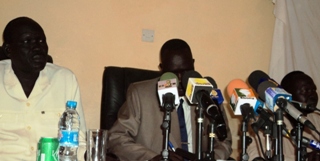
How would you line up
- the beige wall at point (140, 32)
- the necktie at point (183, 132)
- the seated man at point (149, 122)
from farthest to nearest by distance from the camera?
the beige wall at point (140, 32), the necktie at point (183, 132), the seated man at point (149, 122)

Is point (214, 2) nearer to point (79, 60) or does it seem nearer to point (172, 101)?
point (79, 60)

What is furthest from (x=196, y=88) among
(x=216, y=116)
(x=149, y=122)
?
(x=149, y=122)

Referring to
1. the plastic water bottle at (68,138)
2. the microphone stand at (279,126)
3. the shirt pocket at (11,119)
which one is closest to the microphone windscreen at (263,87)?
the microphone stand at (279,126)

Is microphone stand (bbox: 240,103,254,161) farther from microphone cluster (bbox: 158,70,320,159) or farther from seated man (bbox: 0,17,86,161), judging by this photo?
seated man (bbox: 0,17,86,161)

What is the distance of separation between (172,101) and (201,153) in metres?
0.25

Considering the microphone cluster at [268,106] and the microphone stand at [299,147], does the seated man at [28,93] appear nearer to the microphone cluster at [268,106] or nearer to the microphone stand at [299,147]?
the microphone cluster at [268,106]

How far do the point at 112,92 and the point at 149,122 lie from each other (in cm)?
35

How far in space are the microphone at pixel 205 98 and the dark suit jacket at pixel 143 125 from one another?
885mm

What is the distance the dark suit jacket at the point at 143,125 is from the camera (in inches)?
114

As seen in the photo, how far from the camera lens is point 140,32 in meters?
3.88

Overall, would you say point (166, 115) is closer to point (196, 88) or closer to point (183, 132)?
point (196, 88)

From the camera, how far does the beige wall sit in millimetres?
3662

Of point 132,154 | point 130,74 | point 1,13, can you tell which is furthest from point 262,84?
point 1,13

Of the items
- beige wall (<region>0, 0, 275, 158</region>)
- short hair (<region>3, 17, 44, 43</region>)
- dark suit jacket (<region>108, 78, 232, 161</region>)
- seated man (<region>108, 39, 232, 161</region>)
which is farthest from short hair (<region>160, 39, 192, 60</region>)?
short hair (<region>3, 17, 44, 43</region>)
